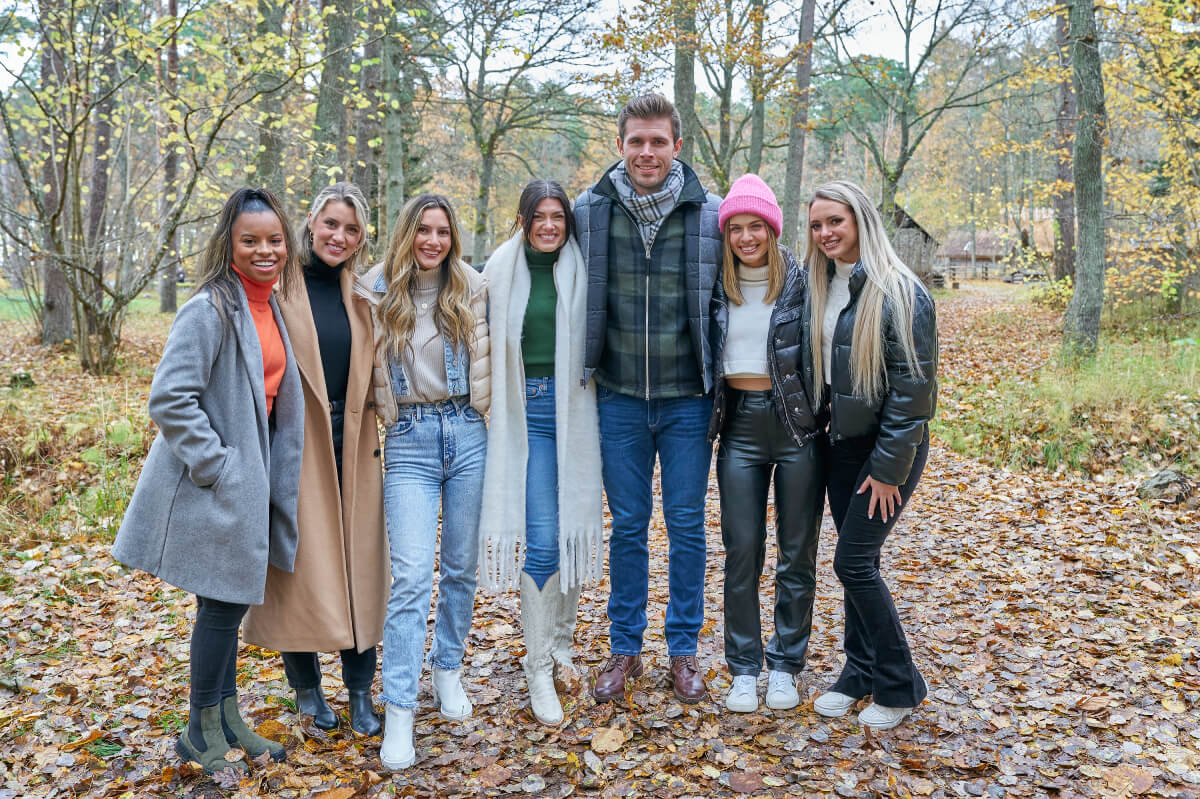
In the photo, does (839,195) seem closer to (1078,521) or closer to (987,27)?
(1078,521)

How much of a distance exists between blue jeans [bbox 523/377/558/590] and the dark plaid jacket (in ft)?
0.89

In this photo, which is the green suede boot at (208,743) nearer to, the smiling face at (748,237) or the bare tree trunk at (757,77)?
the smiling face at (748,237)

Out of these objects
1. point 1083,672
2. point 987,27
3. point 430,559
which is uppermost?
point 987,27

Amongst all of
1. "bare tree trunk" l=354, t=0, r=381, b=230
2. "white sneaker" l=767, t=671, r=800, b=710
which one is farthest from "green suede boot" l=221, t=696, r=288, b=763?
"bare tree trunk" l=354, t=0, r=381, b=230

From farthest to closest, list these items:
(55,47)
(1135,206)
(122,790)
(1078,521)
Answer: (1135,206) → (55,47) → (1078,521) → (122,790)

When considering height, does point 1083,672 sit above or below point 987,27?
below

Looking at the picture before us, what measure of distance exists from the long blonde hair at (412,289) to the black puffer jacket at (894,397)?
5.23 feet

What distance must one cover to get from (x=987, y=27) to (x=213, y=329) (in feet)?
50.7

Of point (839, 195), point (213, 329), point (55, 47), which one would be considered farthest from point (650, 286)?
point (55, 47)

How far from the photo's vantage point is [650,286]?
11.4ft

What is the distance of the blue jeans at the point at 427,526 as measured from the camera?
3.21m

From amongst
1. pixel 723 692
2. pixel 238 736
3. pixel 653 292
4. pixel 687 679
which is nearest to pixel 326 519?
pixel 238 736

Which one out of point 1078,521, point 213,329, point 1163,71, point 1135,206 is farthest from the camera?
point 1135,206

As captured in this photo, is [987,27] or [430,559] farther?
[987,27]
